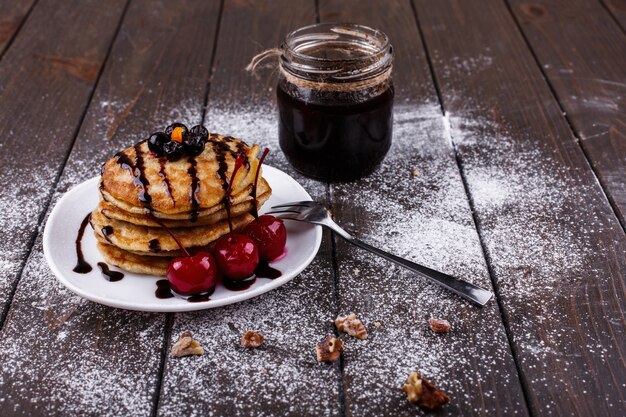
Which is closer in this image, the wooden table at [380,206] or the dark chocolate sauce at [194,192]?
the wooden table at [380,206]

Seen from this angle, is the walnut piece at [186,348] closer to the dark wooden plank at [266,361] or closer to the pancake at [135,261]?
the dark wooden plank at [266,361]

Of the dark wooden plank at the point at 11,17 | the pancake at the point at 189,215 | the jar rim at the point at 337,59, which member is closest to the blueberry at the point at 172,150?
the pancake at the point at 189,215

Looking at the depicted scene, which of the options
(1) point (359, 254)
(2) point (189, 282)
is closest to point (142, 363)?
(2) point (189, 282)

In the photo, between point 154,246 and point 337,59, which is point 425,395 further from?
point 337,59

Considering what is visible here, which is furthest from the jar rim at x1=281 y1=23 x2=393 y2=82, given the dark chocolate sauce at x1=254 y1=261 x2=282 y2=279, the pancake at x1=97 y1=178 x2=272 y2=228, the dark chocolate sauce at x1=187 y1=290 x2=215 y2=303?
the dark chocolate sauce at x1=187 y1=290 x2=215 y2=303

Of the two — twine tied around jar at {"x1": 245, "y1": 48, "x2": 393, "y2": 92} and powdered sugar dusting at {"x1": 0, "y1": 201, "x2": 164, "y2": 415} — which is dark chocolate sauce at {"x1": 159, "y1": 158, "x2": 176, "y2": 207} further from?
twine tied around jar at {"x1": 245, "y1": 48, "x2": 393, "y2": 92}
